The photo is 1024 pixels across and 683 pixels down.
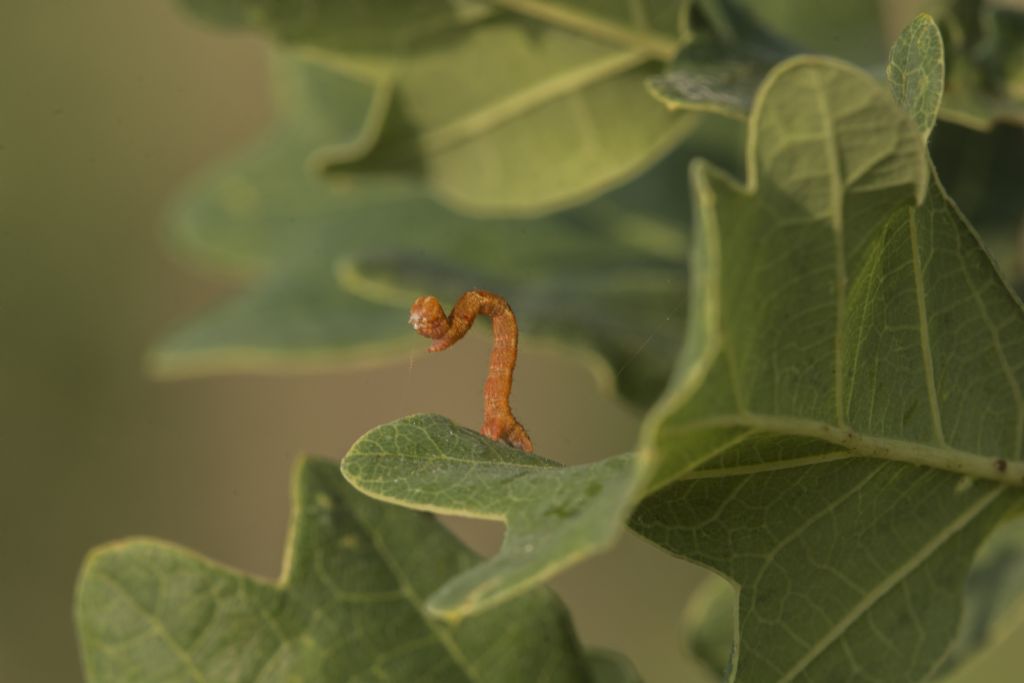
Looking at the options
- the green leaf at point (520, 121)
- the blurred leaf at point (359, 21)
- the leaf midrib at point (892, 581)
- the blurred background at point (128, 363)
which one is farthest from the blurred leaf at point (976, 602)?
the blurred background at point (128, 363)

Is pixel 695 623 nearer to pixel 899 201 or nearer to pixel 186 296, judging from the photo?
pixel 899 201

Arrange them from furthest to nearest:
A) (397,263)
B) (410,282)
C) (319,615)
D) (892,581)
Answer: (397,263) < (410,282) < (319,615) < (892,581)

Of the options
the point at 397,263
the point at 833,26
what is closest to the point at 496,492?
the point at 397,263

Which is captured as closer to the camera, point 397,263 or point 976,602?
point 976,602

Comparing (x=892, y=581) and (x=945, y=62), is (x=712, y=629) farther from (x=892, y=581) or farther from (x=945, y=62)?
(x=945, y=62)

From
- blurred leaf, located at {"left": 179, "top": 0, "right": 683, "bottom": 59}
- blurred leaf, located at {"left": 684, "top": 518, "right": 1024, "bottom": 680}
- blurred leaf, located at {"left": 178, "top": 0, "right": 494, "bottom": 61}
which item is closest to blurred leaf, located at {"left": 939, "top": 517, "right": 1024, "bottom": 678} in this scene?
blurred leaf, located at {"left": 684, "top": 518, "right": 1024, "bottom": 680}

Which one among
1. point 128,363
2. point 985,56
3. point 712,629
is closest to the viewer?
point 985,56

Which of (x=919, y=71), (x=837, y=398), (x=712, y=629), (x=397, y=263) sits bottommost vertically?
(x=712, y=629)
